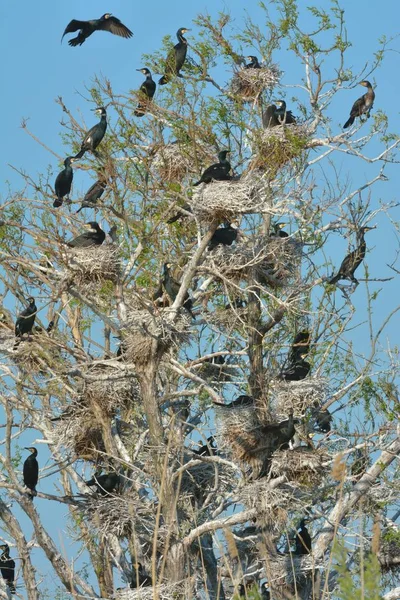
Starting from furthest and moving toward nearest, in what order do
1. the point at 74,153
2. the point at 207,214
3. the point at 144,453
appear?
the point at 74,153 < the point at 144,453 < the point at 207,214

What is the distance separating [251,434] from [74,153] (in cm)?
511

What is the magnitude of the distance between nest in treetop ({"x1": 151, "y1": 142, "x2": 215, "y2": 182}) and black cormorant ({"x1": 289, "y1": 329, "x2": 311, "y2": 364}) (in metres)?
2.71

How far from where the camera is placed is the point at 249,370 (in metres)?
15.0

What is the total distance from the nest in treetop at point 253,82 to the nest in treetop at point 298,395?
178 inches

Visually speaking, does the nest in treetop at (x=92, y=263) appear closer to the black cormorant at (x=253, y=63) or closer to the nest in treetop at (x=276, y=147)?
the nest in treetop at (x=276, y=147)

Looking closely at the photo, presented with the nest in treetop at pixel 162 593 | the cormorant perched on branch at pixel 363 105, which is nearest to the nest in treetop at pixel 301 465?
the nest in treetop at pixel 162 593

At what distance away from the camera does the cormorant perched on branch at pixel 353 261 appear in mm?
14570

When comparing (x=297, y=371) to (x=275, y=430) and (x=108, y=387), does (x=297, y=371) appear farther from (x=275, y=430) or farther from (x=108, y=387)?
(x=108, y=387)

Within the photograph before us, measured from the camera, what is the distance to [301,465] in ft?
44.7

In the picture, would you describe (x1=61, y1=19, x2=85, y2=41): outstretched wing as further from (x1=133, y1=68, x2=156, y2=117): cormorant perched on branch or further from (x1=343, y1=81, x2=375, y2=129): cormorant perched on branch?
(x1=343, y1=81, x2=375, y2=129): cormorant perched on branch

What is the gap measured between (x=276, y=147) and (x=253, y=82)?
2.41 m

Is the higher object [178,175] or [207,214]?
[178,175]

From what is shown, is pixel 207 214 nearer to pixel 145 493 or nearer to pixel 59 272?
pixel 59 272

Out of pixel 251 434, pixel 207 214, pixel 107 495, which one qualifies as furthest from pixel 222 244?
pixel 107 495
